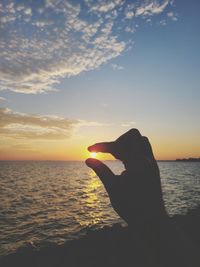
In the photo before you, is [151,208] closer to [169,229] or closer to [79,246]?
[169,229]

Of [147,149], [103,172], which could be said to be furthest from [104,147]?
[147,149]

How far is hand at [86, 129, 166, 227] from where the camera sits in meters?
1.59

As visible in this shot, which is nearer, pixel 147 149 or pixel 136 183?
pixel 136 183

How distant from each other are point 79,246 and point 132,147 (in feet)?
43.8

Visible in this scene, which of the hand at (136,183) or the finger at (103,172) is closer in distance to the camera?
the hand at (136,183)

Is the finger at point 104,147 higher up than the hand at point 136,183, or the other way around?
the finger at point 104,147

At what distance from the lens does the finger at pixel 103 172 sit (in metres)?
1.75

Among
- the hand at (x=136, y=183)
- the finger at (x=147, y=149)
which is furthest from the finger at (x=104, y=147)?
the finger at (x=147, y=149)

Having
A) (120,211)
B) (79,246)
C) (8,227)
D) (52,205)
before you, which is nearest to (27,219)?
(8,227)

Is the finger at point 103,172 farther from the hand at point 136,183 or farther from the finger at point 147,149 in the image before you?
the finger at point 147,149

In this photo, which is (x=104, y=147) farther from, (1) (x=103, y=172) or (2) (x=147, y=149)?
(2) (x=147, y=149)

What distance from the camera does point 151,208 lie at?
1.60 meters

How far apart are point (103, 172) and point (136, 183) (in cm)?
28

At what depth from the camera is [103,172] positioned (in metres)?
1.79
